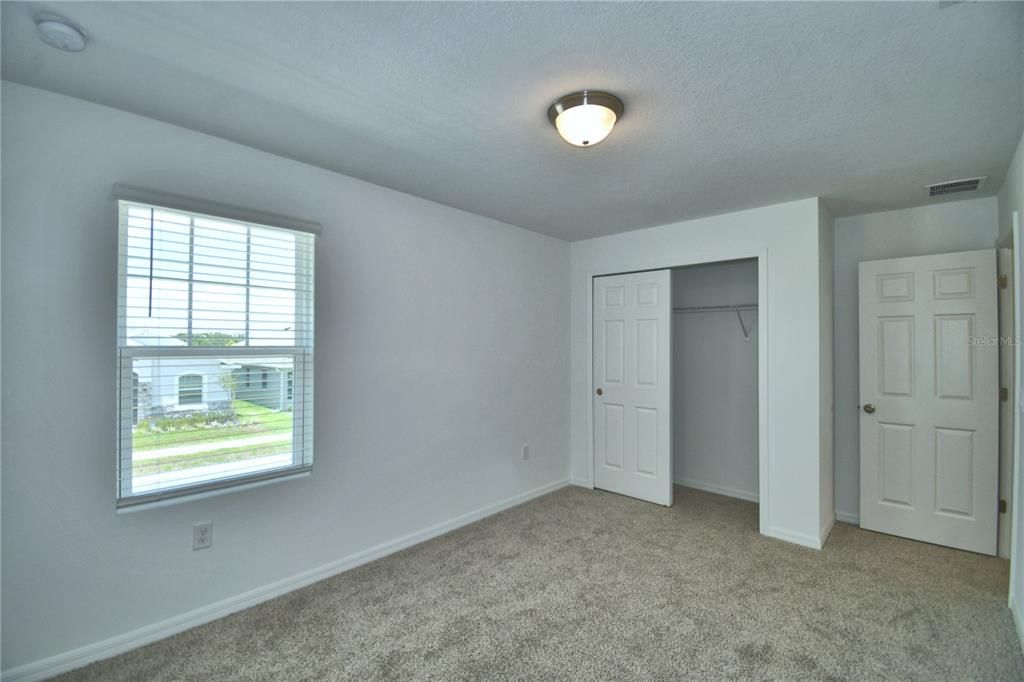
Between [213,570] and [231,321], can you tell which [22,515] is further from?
[231,321]

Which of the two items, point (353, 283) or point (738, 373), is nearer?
point (353, 283)

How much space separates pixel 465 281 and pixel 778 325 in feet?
7.50

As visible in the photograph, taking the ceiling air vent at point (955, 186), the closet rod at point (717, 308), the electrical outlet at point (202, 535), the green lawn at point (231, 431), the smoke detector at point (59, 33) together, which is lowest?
the electrical outlet at point (202, 535)

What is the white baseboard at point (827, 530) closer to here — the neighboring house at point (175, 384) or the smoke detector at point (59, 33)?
the neighboring house at point (175, 384)

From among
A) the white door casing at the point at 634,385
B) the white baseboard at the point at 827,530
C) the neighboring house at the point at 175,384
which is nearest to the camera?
the neighboring house at the point at 175,384

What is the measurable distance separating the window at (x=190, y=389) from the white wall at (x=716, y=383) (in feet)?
11.3

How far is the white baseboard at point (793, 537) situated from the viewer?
3104 millimetres

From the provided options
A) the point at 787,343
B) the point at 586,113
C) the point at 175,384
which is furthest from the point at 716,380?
the point at 175,384

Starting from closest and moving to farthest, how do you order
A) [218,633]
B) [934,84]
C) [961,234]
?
[934,84], [218,633], [961,234]

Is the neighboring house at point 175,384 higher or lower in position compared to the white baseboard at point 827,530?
higher

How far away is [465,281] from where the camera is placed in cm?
352

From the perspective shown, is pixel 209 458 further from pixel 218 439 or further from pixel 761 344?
pixel 761 344

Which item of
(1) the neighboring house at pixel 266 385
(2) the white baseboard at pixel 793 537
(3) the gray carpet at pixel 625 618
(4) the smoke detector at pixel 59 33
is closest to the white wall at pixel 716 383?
(2) the white baseboard at pixel 793 537

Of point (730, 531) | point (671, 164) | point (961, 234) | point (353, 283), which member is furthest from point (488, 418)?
point (961, 234)
